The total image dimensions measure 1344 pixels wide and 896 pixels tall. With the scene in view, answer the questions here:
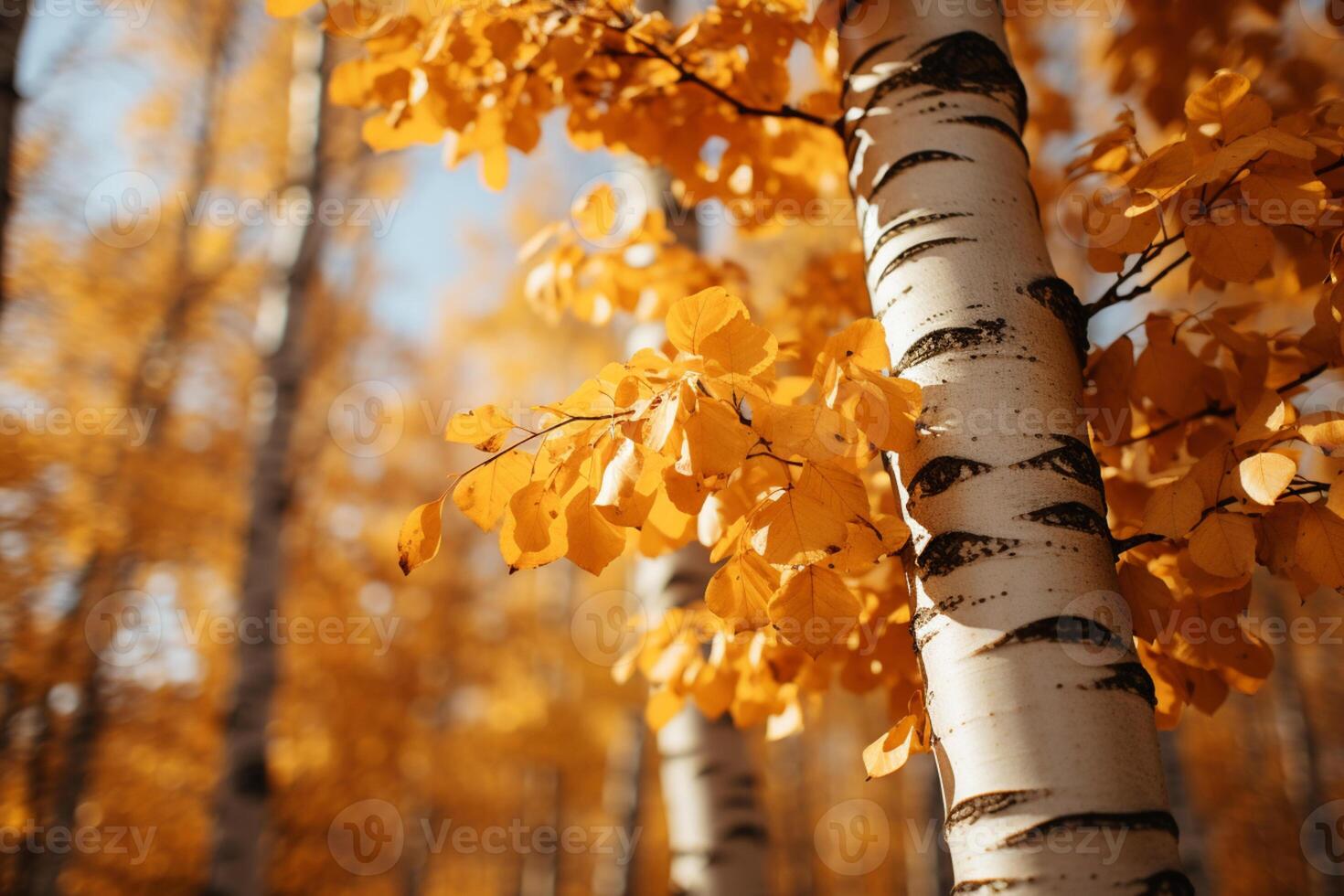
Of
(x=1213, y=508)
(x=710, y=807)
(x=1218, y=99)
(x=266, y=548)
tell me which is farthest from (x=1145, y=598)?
(x=266, y=548)

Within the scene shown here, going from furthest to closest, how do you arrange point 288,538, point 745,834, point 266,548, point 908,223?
point 288,538 < point 266,548 < point 745,834 < point 908,223

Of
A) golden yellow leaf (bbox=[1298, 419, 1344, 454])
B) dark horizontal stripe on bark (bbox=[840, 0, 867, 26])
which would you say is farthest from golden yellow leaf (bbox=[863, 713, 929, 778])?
dark horizontal stripe on bark (bbox=[840, 0, 867, 26])

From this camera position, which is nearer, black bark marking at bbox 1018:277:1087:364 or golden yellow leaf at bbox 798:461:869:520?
golden yellow leaf at bbox 798:461:869:520

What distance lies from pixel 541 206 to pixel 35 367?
617 centimetres

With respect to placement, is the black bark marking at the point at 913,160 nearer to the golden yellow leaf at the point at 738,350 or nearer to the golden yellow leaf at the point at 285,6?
the golden yellow leaf at the point at 738,350

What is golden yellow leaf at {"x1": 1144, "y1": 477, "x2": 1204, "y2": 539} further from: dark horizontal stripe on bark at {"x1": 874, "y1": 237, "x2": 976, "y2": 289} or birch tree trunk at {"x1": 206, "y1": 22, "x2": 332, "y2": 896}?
birch tree trunk at {"x1": 206, "y1": 22, "x2": 332, "y2": 896}

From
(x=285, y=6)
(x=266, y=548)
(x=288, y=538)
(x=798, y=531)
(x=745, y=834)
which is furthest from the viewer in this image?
(x=288, y=538)

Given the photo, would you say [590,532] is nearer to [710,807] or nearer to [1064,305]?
[1064,305]

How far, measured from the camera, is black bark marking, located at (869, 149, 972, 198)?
102 cm

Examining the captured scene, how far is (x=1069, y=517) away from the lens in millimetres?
832

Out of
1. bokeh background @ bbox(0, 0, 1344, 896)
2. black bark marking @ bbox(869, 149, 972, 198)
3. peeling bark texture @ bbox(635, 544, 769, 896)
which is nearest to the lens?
black bark marking @ bbox(869, 149, 972, 198)

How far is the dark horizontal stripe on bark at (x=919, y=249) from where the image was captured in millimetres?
963

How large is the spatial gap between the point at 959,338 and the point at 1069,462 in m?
0.20

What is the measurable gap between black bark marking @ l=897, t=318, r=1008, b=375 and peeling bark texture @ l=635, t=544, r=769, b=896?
1.34 metres
